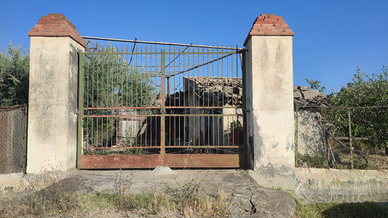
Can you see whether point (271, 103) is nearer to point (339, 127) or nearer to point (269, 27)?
point (269, 27)

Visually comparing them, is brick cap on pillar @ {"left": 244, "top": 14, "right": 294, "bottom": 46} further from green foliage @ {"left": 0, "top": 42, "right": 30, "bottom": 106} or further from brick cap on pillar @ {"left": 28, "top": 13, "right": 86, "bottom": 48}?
green foliage @ {"left": 0, "top": 42, "right": 30, "bottom": 106}

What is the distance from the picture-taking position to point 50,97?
18.1ft

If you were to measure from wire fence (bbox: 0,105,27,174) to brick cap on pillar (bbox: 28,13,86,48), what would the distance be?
177cm

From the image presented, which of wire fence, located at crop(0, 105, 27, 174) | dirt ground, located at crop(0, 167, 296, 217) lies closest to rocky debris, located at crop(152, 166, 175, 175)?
dirt ground, located at crop(0, 167, 296, 217)

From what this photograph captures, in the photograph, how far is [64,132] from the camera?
17.9ft

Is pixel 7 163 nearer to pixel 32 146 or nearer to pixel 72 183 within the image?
pixel 32 146

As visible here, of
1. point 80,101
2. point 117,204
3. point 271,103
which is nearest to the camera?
point 117,204

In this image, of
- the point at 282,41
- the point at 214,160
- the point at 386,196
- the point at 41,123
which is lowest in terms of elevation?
the point at 386,196

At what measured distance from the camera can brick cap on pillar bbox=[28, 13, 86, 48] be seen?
18.1 feet

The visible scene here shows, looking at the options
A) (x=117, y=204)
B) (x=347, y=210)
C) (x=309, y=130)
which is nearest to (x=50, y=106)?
(x=117, y=204)

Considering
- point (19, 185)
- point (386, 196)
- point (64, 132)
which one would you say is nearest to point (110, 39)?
point (64, 132)

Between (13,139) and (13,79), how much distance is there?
4496 mm

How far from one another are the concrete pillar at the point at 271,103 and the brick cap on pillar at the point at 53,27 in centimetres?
421

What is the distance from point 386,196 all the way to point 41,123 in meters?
8.20
